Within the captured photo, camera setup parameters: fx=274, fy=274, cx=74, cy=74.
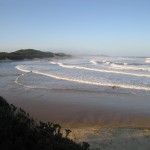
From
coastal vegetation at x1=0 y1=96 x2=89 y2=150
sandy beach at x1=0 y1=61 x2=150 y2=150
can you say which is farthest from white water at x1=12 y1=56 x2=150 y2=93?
coastal vegetation at x1=0 y1=96 x2=89 y2=150

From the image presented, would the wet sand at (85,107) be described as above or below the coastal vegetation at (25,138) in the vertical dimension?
below

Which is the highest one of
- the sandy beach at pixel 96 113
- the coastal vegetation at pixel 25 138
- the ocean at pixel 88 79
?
the coastal vegetation at pixel 25 138

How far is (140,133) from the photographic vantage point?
26.4ft

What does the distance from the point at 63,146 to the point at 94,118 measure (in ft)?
22.2

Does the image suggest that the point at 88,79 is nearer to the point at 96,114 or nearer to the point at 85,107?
the point at 85,107

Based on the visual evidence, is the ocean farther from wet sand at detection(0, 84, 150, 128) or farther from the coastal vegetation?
the coastal vegetation

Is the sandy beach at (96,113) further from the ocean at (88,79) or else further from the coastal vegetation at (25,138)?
the coastal vegetation at (25,138)

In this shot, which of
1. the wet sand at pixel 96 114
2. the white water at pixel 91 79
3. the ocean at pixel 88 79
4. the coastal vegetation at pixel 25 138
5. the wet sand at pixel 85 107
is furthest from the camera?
the white water at pixel 91 79

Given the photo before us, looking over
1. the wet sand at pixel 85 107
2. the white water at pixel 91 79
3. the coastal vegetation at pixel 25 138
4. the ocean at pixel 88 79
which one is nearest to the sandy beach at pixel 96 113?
the wet sand at pixel 85 107

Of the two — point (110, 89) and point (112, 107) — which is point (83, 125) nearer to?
point (112, 107)

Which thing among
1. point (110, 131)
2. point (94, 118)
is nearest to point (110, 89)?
point (94, 118)

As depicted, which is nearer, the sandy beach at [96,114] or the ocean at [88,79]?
the sandy beach at [96,114]

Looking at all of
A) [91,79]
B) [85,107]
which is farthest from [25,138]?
[91,79]

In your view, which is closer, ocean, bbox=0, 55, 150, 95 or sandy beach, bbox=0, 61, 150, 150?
sandy beach, bbox=0, 61, 150, 150
